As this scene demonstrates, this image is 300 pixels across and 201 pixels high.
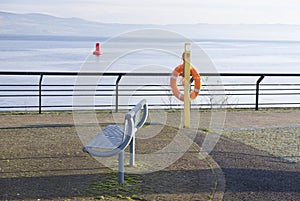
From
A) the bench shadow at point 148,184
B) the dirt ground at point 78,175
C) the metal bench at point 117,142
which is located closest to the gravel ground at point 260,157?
the bench shadow at point 148,184

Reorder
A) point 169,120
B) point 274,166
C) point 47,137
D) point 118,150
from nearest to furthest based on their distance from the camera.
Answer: point 118,150 → point 274,166 → point 47,137 → point 169,120

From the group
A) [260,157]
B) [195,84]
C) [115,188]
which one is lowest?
[115,188]

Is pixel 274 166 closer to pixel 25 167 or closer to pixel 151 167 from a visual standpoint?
pixel 151 167

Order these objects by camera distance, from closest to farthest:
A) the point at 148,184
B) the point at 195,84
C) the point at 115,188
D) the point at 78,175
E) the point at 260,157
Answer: the point at 115,188 → the point at 148,184 → the point at 78,175 → the point at 260,157 → the point at 195,84

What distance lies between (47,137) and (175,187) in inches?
A: 153

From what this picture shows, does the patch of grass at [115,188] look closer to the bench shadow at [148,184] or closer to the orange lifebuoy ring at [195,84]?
the bench shadow at [148,184]

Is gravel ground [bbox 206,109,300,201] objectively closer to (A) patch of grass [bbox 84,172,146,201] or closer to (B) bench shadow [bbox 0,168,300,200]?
(B) bench shadow [bbox 0,168,300,200]

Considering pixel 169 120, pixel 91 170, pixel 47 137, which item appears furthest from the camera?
pixel 169 120

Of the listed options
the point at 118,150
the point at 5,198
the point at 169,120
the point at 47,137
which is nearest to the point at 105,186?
the point at 118,150

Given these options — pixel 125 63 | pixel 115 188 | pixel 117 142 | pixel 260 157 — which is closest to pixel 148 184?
pixel 115 188

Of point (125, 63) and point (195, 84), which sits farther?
point (125, 63)

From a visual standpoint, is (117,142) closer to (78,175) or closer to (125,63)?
(78,175)

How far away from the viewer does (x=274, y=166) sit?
27.7ft

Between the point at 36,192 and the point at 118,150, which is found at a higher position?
the point at 118,150
